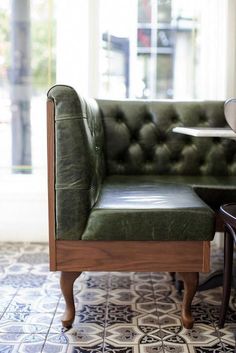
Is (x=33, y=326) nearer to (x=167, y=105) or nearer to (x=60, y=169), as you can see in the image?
(x=60, y=169)

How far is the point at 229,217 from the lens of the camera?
5.08 feet

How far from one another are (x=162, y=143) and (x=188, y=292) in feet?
3.63

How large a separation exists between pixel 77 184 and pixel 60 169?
0.09 m

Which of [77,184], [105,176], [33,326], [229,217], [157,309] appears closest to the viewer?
[229,217]

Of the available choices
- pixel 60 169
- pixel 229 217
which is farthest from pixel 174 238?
pixel 60 169

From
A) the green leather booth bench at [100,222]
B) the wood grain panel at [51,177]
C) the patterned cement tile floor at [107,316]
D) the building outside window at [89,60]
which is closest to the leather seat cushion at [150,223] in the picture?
the green leather booth bench at [100,222]

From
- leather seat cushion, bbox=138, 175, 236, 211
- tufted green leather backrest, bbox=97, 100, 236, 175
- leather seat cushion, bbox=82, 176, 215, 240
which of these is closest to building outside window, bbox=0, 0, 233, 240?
tufted green leather backrest, bbox=97, 100, 236, 175

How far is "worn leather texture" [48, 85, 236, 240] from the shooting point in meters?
1.65

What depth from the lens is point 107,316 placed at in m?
1.87

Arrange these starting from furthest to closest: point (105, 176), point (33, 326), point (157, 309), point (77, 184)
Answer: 1. point (105, 176)
2. point (157, 309)
3. point (33, 326)
4. point (77, 184)

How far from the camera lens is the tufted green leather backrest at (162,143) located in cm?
260

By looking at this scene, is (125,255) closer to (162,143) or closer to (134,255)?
(134,255)

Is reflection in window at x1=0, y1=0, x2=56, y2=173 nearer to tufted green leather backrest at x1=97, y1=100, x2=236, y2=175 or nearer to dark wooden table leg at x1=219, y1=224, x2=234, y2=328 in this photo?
tufted green leather backrest at x1=97, y1=100, x2=236, y2=175

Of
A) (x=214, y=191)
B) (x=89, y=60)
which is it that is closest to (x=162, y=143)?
(x=214, y=191)
